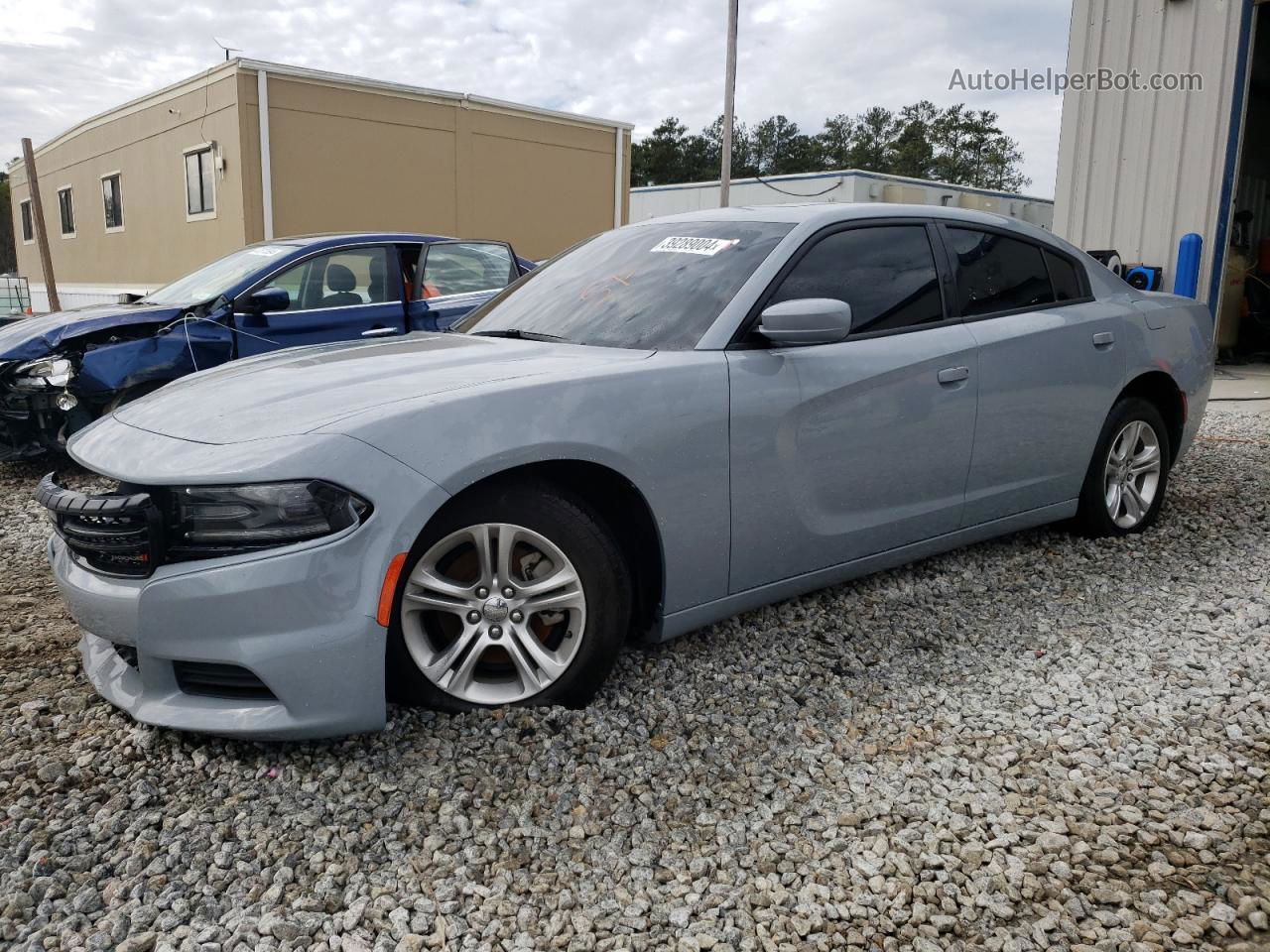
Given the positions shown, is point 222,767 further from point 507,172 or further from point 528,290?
point 507,172

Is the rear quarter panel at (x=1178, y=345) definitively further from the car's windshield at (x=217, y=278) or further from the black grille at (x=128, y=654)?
the car's windshield at (x=217, y=278)

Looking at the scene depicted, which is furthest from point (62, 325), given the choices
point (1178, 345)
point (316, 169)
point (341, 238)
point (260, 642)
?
point (316, 169)

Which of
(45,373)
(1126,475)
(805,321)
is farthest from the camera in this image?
(45,373)

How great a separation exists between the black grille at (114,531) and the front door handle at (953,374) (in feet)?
8.38

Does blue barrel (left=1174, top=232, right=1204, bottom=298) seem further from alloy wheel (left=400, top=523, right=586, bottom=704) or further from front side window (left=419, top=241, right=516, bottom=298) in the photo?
alloy wheel (left=400, top=523, right=586, bottom=704)

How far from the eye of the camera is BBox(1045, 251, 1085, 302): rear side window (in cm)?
431

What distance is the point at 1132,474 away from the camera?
4676 millimetres

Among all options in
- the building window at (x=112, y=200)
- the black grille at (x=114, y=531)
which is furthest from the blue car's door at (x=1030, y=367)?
the building window at (x=112, y=200)

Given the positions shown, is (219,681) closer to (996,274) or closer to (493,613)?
(493,613)

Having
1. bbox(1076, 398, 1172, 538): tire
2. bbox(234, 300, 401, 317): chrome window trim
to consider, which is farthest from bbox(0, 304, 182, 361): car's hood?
bbox(1076, 398, 1172, 538): tire

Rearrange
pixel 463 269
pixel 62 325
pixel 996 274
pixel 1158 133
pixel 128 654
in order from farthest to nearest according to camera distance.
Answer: pixel 1158 133 → pixel 463 269 → pixel 62 325 → pixel 996 274 → pixel 128 654

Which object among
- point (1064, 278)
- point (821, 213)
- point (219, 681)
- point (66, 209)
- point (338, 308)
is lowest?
point (219, 681)

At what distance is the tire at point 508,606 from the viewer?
8.68 ft

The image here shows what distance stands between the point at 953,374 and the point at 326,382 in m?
2.15
